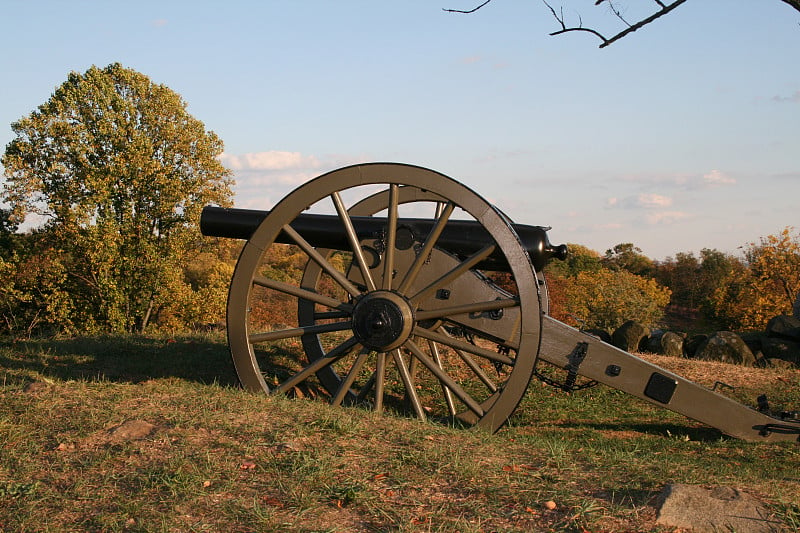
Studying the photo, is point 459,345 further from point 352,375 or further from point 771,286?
point 771,286

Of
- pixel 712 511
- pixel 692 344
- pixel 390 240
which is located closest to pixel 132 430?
pixel 390 240

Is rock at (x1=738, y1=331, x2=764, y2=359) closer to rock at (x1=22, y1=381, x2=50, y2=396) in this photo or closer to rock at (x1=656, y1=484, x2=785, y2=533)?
rock at (x1=656, y1=484, x2=785, y2=533)

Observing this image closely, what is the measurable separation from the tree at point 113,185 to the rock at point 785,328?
18147 mm

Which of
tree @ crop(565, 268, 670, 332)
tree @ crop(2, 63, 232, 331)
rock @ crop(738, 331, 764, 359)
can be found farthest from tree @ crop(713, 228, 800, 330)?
tree @ crop(2, 63, 232, 331)

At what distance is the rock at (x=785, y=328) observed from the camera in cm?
1393

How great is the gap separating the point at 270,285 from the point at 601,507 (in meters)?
3.62

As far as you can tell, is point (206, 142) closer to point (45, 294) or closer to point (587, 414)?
point (45, 294)

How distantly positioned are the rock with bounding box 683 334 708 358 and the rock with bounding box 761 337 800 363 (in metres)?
1.09

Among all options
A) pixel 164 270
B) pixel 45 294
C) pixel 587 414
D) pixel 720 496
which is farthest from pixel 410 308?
pixel 45 294

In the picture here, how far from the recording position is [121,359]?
9656mm

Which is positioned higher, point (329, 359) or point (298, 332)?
point (298, 332)

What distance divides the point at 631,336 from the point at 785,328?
2.90 metres

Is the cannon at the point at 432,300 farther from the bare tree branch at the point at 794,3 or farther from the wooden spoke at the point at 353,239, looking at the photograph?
the bare tree branch at the point at 794,3

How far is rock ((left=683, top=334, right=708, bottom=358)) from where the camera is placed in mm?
14887
